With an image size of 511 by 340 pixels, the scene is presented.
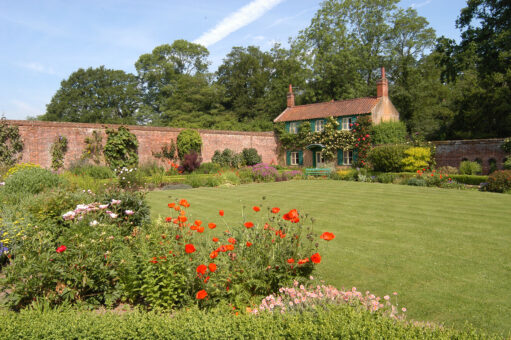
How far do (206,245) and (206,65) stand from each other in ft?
147

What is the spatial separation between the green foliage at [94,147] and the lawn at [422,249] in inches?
342

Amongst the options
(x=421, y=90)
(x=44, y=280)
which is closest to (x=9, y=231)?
(x=44, y=280)

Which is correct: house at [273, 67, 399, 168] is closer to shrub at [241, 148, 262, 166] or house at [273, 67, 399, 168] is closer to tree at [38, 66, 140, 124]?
shrub at [241, 148, 262, 166]

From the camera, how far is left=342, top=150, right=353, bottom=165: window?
25000 mm

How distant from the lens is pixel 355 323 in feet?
7.96

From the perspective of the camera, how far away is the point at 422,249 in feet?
18.1

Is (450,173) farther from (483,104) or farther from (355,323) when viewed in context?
(355,323)

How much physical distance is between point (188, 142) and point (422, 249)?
16.8 m

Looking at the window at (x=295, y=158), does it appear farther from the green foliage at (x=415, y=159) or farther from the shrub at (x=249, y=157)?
the green foliage at (x=415, y=159)

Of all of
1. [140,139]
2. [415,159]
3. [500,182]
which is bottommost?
[500,182]

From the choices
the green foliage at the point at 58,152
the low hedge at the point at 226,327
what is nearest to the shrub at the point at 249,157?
the green foliage at the point at 58,152

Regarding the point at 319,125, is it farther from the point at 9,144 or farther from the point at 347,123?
the point at 9,144

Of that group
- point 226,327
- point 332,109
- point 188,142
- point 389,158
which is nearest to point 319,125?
point 332,109

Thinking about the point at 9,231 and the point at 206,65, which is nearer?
the point at 9,231
